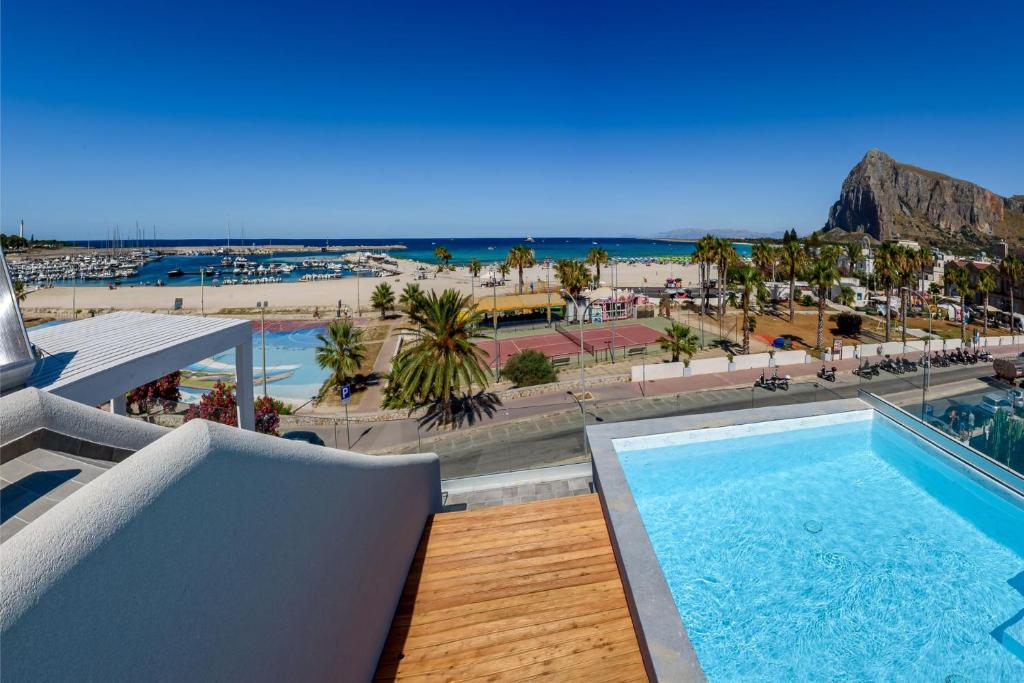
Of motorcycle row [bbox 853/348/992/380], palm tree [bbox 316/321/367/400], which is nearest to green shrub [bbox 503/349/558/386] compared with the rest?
palm tree [bbox 316/321/367/400]

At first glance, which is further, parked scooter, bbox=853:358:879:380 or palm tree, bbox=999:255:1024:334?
palm tree, bbox=999:255:1024:334

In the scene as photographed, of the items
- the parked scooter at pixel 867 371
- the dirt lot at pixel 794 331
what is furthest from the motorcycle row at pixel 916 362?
the dirt lot at pixel 794 331

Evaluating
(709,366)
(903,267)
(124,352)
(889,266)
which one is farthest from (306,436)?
(903,267)

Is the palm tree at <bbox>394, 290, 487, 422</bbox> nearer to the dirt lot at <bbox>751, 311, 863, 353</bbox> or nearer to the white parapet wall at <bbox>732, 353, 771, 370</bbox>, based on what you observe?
the white parapet wall at <bbox>732, 353, 771, 370</bbox>

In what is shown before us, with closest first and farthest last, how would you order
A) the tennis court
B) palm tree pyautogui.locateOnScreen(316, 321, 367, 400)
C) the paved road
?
the paved road → palm tree pyautogui.locateOnScreen(316, 321, 367, 400) → the tennis court

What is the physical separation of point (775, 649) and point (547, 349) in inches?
1260

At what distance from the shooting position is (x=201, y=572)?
3072 mm

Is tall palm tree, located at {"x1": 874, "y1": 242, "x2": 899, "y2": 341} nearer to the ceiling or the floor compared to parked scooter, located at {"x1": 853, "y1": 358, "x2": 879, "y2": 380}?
nearer to the ceiling

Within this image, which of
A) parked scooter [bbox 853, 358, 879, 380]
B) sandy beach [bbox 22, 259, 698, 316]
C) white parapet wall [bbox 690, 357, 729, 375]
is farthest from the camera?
sandy beach [bbox 22, 259, 698, 316]

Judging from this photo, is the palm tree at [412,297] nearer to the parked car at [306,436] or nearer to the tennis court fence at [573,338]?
Answer: the parked car at [306,436]

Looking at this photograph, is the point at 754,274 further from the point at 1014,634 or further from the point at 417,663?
the point at 417,663

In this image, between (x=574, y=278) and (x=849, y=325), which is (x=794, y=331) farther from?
(x=574, y=278)

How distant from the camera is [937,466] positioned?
12750mm

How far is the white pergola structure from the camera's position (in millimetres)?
9461
